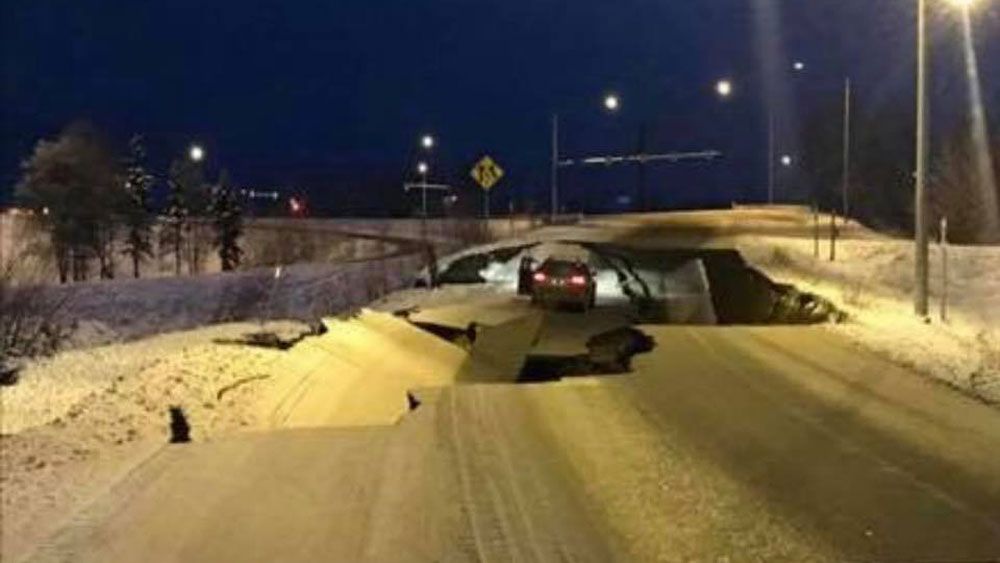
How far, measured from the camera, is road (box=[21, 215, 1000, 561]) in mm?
10422

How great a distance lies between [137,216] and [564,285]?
346 ft

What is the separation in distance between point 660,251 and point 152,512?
153ft

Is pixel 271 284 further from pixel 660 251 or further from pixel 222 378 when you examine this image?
pixel 222 378

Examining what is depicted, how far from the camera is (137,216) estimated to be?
137 m

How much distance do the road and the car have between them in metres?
15.4

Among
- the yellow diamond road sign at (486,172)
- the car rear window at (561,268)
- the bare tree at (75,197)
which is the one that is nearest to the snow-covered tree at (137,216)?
the bare tree at (75,197)

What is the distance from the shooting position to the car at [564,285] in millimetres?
36969

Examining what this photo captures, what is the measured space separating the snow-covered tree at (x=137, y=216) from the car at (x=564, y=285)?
10144cm

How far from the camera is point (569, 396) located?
19031mm

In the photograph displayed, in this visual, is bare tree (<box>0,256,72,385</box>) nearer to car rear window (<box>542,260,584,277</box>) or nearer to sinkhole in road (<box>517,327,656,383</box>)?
sinkhole in road (<box>517,327,656,383</box>)

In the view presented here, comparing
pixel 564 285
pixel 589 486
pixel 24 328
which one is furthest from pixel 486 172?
pixel 589 486

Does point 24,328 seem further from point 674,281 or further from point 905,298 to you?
point 905,298

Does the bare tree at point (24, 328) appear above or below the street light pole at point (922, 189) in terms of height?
below

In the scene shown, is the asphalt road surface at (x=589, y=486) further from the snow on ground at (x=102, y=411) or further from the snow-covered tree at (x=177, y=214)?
the snow-covered tree at (x=177, y=214)
